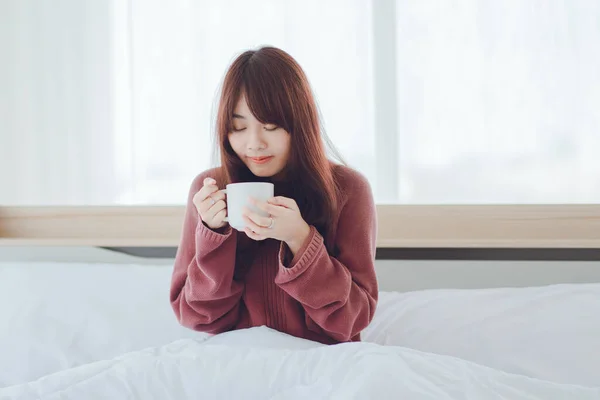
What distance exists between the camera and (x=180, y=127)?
1.67 meters

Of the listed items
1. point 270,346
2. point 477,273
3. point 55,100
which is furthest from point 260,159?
point 55,100

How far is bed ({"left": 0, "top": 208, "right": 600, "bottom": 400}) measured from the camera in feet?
2.24

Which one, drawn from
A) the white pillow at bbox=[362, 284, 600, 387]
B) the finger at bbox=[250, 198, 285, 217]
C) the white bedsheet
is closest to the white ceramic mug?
the finger at bbox=[250, 198, 285, 217]

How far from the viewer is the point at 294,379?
72 cm

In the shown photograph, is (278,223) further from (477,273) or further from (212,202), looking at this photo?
(477,273)

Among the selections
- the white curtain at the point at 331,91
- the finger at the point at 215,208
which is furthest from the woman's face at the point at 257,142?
the white curtain at the point at 331,91

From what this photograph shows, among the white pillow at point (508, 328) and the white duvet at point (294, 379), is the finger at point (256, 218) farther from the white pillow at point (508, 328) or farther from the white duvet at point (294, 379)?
the white pillow at point (508, 328)

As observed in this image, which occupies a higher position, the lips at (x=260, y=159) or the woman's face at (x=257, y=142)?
the woman's face at (x=257, y=142)

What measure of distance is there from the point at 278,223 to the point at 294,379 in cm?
24

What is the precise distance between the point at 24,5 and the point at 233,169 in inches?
45.9

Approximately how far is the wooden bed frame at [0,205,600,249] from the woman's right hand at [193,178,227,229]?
0.64m

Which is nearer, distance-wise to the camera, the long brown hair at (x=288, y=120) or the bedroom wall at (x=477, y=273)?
the long brown hair at (x=288, y=120)

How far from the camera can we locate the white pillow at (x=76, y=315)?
1.14 metres

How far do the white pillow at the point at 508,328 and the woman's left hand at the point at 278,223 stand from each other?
14.5 inches
